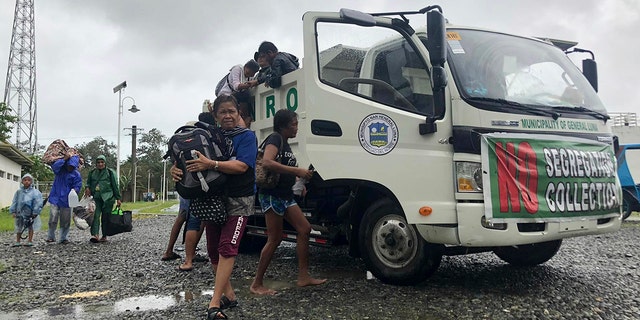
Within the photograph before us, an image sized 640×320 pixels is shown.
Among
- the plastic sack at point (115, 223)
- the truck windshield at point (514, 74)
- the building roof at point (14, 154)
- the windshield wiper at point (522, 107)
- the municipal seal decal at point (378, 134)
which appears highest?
the building roof at point (14, 154)

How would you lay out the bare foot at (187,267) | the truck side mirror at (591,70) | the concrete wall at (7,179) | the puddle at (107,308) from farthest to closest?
the concrete wall at (7,179)
the bare foot at (187,267)
the truck side mirror at (591,70)
the puddle at (107,308)

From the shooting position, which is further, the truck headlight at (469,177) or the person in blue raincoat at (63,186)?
the person in blue raincoat at (63,186)

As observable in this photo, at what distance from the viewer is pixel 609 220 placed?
4430 mm

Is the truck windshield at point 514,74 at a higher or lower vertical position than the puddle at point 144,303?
higher

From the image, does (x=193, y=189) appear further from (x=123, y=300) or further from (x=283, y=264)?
(x=283, y=264)

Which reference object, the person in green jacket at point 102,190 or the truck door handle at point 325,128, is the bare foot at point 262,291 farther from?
the person in green jacket at point 102,190

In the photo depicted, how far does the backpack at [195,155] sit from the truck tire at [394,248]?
160 cm

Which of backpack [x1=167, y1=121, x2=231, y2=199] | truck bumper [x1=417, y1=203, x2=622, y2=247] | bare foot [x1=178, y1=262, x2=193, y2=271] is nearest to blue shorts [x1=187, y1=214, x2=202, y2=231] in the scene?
bare foot [x1=178, y1=262, x2=193, y2=271]

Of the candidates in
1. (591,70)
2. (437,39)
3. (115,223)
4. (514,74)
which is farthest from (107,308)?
(591,70)

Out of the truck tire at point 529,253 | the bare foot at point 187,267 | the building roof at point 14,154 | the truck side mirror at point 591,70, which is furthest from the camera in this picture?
the building roof at point 14,154

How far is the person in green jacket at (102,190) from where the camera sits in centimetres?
887

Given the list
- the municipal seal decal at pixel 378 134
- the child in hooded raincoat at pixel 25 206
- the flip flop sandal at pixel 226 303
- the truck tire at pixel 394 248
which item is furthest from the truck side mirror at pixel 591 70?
the child in hooded raincoat at pixel 25 206

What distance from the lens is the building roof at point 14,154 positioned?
24.0 meters

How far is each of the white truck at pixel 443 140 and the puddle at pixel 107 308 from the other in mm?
1732
